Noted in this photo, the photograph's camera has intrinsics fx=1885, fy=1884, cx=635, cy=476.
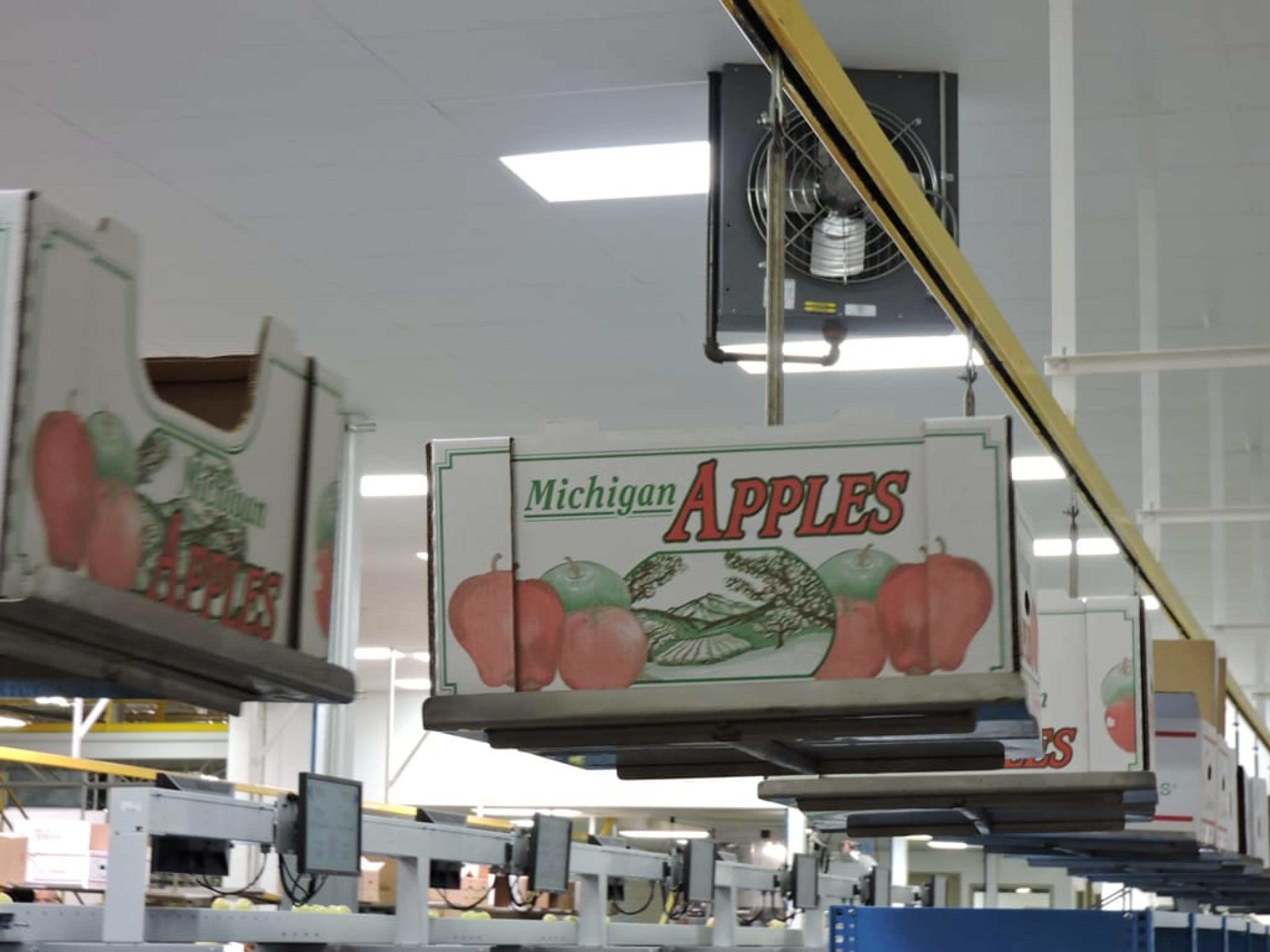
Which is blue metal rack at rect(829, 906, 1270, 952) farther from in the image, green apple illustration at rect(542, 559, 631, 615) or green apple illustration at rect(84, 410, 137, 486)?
green apple illustration at rect(84, 410, 137, 486)

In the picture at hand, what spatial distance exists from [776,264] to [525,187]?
16.4 ft

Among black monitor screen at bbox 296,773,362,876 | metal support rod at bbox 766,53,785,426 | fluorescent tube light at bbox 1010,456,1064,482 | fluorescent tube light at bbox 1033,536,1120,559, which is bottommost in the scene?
black monitor screen at bbox 296,773,362,876

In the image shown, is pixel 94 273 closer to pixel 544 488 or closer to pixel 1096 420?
pixel 544 488

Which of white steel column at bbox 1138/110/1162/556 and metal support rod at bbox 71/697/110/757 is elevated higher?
white steel column at bbox 1138/110/1162/556

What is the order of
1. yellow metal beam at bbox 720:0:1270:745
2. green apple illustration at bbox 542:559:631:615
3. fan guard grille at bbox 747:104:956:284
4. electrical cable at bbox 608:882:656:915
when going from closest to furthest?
1. green apple illustration at bbox 542:559:631:615
2. yellow metal beam at bbox 720:0:1270:745
3. fan guard grille at bbox 747:104:956:284
4. electrical cable at bbox 608:882:656:915

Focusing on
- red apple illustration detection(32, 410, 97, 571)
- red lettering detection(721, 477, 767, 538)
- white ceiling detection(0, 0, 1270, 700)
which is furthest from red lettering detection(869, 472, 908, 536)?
white ceiling detection(0, 0, 1270, 700)

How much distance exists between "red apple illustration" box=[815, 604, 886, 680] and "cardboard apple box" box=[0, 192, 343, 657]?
63 cm

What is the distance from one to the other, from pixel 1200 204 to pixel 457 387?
4273 mm

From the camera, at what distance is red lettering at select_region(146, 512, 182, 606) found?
1.43 m

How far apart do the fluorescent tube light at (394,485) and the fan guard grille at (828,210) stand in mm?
6549

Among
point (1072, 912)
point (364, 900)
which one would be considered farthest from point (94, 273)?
point (364, 900)

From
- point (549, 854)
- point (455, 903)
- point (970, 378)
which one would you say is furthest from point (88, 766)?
point (970, 378)

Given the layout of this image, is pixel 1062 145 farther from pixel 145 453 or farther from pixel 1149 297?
pixel 145 453

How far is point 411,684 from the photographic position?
23016 millimetres
